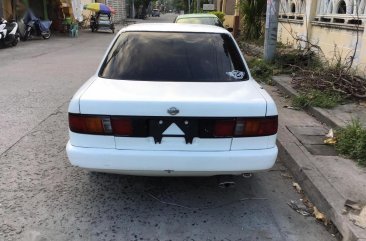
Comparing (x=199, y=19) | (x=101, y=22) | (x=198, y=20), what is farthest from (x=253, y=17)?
(x=101, y=22)

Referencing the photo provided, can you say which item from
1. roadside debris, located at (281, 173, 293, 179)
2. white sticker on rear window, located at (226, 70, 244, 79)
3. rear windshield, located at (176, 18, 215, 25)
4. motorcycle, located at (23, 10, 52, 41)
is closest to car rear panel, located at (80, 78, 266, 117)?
white sticker on rear window, located at (226, 70, 244, 79)

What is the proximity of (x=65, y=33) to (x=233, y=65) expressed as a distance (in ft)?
75.1

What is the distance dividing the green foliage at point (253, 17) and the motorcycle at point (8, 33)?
9.49 meters

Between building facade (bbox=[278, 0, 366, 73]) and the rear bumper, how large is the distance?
17.3 feet

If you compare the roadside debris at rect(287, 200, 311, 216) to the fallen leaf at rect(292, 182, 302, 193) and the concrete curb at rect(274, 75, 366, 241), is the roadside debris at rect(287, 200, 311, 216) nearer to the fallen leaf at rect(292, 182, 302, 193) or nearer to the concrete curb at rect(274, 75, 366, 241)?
the concrete curb at rect(274, 75, 366, 241)

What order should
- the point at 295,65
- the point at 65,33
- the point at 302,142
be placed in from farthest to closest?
the point at 65,33, the point at 295,65, the point at 302,142

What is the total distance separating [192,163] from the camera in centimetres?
326

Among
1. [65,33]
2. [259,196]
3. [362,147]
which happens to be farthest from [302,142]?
[65,33]

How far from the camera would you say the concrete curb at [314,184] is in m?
3.21

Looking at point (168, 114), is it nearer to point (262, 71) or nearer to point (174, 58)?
point (174, 58)

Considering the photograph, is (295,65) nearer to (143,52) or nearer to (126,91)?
(143,52)

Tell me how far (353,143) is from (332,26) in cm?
532

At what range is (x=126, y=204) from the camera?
372 centimetres

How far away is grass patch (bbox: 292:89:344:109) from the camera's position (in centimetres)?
655
